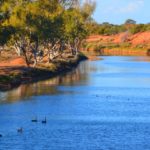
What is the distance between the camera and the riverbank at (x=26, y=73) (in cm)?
6588

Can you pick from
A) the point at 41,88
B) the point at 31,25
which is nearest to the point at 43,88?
the point at 41,88

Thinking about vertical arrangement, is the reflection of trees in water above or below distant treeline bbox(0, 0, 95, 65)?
below

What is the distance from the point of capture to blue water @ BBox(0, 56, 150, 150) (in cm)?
3406

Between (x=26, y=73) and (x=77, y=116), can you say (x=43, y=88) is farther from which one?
(x=77, y=116)

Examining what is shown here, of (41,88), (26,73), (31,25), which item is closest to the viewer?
(41,88)

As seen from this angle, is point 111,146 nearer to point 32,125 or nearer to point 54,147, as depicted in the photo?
point 54,147

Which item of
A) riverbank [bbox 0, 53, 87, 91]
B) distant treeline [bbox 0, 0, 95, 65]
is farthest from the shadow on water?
distant treeline [bbox 0, 0, 95, 65]

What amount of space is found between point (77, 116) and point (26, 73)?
104 ft

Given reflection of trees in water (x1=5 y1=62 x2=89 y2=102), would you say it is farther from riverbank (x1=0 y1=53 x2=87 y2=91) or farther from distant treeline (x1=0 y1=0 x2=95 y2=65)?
distant treeline (x1=0 y1=0 x2=95 y2=65)

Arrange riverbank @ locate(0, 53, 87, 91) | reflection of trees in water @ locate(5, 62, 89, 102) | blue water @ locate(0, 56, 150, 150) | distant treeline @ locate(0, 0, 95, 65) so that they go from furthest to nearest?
distant treeline @ locate(0, 0, 95, 65) < riverbank @ locate(0, 53, 87, 91) < reflection of trees in water @ locate(5, 62, 89, 102) < blue water @ locate(0, 56, 150, 150)

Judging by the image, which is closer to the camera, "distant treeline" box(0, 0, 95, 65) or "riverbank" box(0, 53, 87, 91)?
"riverbank" box(0, 53, 87, 91)

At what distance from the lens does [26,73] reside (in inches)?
2943

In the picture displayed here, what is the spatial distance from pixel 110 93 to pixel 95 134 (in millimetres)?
22742

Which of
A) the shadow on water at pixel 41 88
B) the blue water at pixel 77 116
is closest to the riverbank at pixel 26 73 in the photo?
the shadow on water at pixel 41 88
